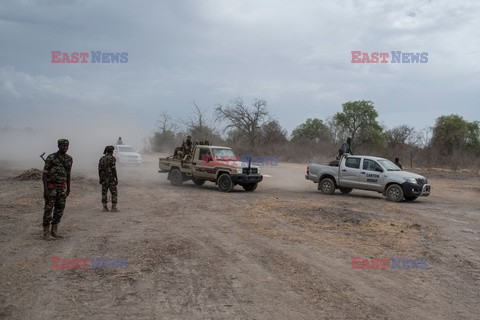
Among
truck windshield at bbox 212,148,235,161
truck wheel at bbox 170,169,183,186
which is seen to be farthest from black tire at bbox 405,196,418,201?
truck wheel at bbox 170,169,183,186

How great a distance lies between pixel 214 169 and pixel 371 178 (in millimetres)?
6241

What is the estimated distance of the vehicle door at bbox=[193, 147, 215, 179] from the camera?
17.5 metres

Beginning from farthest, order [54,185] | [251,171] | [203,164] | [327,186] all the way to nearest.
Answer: [203,164], [327,186], [251,171], [54,185]

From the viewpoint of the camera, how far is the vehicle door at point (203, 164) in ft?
57.4

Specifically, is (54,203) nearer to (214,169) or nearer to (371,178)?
(214,169)

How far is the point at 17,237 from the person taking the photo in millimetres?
8266

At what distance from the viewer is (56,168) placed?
8141mm

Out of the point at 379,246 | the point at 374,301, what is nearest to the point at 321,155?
the point at 379,246

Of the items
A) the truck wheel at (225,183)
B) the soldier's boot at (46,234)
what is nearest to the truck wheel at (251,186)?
the truck wheel at (225,183)

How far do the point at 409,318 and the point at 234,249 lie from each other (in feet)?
11.6

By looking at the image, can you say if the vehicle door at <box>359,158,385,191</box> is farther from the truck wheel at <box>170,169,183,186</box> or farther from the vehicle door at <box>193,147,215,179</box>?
the truck wheel at <box>170,169,183,186</box>

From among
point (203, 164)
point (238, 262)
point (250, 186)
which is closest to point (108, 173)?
point (238, 262)

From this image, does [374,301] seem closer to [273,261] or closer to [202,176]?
[273,261]

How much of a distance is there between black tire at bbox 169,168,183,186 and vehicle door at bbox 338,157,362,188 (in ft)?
22.9
